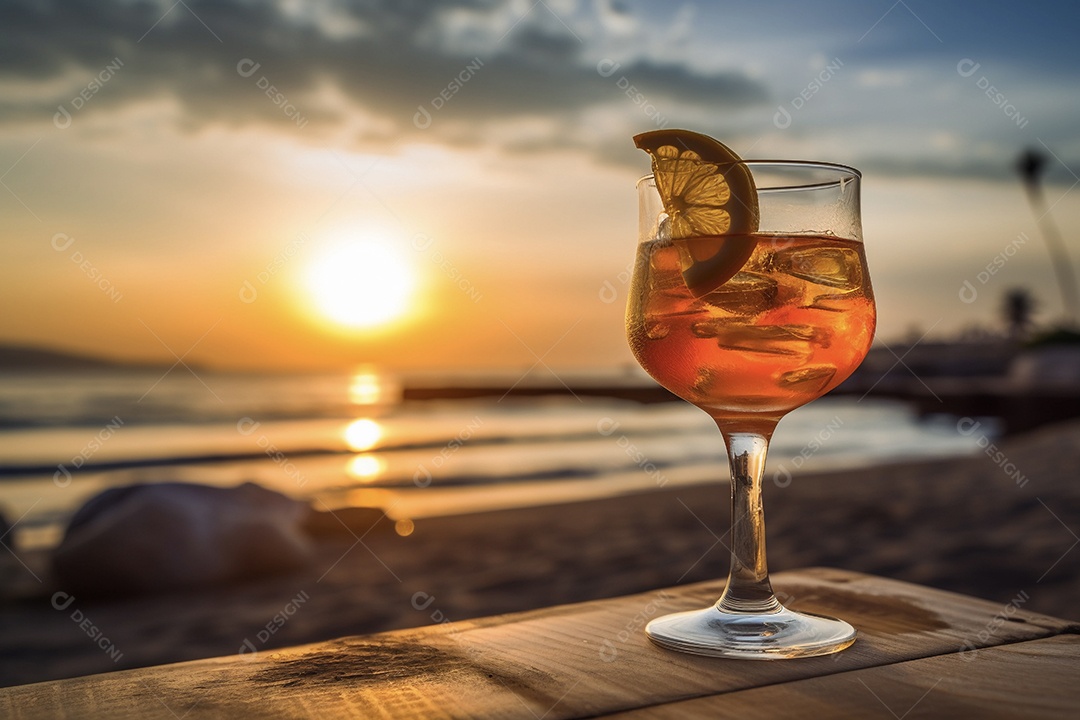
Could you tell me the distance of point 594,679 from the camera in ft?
3.34

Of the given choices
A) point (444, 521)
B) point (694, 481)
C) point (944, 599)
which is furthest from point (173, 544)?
point (694, 481)

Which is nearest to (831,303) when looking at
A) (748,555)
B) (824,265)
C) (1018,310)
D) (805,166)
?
(824,265)

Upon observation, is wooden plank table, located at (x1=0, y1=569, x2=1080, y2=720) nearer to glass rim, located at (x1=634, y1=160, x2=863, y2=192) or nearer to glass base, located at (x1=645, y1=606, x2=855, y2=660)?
glass base, located at (x1=645, y1=606, x2=855, y2=660)

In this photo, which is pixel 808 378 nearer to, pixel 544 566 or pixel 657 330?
pixel 657 330

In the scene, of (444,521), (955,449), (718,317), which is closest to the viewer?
(718,317)

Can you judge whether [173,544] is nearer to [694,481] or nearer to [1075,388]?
[694,481]

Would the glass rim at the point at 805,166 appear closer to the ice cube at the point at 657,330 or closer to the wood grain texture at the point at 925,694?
the ice cube at the point at 657,330

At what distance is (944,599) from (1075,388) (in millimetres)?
32243

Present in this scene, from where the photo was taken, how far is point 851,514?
775 cm

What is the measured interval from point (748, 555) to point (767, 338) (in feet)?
1.12

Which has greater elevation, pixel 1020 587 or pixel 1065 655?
pixel 1065 655

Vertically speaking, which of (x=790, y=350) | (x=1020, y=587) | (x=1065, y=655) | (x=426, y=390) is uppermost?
(x=426, y=390)

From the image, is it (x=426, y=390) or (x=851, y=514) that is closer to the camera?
(x=851, y=514)

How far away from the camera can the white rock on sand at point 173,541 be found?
5770 millimetres
